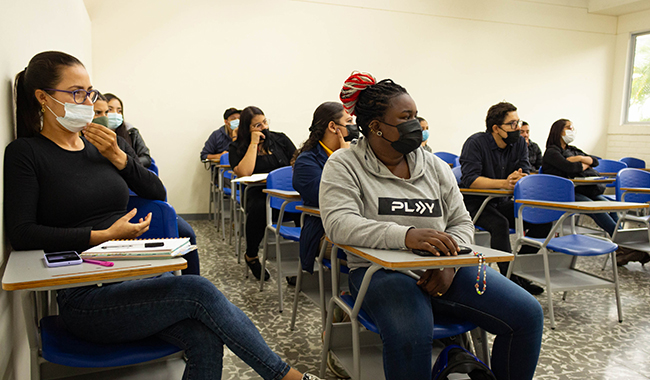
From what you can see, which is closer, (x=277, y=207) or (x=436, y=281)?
(x=436, y=281)

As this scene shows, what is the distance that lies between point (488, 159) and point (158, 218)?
2520 millimetres

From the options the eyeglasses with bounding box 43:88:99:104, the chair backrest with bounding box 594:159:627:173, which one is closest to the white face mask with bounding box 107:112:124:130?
the eyeglasses with bounding box 43:88:99:104

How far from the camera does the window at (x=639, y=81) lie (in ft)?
24.6

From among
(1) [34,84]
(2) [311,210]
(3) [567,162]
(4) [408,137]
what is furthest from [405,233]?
(3) [567,162]

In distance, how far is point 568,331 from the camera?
259cm

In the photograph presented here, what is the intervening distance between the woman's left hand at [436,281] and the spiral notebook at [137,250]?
0.75 meters

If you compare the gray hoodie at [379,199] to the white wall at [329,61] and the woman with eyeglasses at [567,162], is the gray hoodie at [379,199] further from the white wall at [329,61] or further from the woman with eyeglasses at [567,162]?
the white wall at [329,61]

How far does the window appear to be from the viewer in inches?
295

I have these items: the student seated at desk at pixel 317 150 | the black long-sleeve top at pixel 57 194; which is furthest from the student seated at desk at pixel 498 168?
the black long-sleeve top at pixel 57 194

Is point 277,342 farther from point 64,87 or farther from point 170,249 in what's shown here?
point 64,87

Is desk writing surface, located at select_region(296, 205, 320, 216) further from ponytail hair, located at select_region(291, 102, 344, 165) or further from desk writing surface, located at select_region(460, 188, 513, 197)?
desk writing surface, located at select_region(460, 188, 513, 197)

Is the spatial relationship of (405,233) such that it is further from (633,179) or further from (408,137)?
(633,179)

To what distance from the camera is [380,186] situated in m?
1.68

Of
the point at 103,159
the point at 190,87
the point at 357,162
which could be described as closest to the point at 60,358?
the point at 103,159
